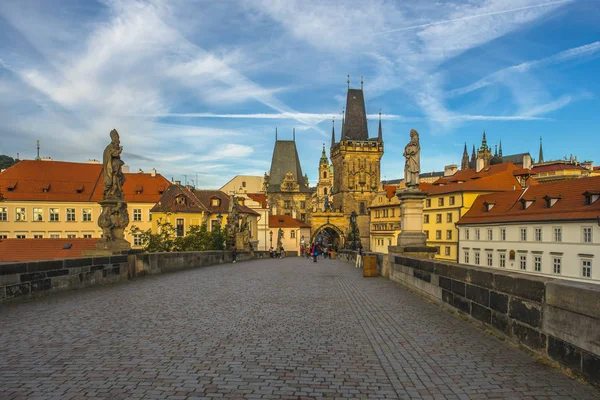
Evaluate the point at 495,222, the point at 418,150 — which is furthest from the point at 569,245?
the point at 418,150

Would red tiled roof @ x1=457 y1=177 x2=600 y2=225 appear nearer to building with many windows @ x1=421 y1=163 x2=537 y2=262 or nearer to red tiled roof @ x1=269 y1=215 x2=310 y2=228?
building with many windows @ x1=421 y1=163 x2=537 y2=262

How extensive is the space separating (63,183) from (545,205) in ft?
160

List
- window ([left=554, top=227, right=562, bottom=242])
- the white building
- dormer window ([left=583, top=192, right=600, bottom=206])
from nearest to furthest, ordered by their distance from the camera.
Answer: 1. the white building
2. dormer window ([left=583, top=192, right=600, bottom=206])
3. window ([left=554, top=227, right=562, bottom=242])

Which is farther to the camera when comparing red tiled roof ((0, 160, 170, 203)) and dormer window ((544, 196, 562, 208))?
red tiled roof ((0, 160, 170, 203))

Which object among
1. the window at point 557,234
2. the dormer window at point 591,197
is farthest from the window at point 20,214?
the dormer window at point 591,197

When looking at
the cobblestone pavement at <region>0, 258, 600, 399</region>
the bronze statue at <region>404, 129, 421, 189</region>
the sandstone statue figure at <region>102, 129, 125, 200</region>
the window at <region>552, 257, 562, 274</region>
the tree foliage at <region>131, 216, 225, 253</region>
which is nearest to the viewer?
the cobblestone pavement at <region>0, 258, 600, 399</region>

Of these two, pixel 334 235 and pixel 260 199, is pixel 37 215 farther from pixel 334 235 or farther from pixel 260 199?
pixel 334 235

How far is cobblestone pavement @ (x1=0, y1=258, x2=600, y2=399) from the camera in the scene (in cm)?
421

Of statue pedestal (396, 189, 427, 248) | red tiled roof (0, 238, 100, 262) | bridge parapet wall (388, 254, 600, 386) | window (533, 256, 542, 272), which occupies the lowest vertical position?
window (533, 256, 542, 272)

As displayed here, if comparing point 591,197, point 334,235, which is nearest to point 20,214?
point 591,197

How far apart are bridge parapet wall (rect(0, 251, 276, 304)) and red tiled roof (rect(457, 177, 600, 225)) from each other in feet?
100

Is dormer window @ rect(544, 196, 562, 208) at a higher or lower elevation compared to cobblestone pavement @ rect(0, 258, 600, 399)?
higher

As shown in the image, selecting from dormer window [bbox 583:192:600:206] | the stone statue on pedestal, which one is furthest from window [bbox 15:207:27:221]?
dormer window [bbox 583:192:600:206]

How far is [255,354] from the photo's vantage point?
536 centimetres
